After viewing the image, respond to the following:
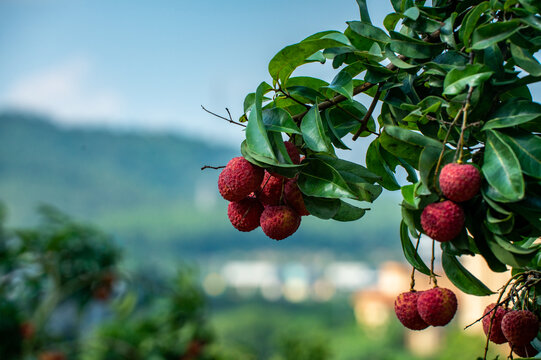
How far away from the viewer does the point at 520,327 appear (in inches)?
23.0

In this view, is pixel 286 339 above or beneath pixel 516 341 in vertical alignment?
beneath

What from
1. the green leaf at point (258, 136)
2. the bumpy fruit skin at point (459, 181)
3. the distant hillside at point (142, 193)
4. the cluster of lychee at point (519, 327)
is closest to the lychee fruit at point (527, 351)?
the cluster of lychee at point (519, 327)

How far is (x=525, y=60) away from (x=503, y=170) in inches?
4.6

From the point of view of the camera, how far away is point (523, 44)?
1.73ft

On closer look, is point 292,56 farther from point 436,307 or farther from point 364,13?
point 436,307

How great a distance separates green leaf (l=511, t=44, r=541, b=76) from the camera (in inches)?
20.4

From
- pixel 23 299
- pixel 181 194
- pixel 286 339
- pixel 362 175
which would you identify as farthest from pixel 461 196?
pixel 181 194

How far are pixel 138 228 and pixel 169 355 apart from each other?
3284cm

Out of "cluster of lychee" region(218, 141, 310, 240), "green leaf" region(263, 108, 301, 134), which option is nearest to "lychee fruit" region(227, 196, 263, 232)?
"cluster of lychee" region(218, 141, 310, 240)

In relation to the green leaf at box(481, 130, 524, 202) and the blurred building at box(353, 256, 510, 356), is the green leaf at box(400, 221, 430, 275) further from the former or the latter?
the blurred building at box(353, 256, 510, 356)

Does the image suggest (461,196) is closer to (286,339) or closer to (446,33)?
(446,33)

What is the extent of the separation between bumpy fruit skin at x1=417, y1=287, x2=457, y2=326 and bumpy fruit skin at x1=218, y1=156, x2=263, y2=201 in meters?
0.22

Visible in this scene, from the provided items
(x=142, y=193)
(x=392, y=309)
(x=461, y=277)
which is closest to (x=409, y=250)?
(x=461, y=277)

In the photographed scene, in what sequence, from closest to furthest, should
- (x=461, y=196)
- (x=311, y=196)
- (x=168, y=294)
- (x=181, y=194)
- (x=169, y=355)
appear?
(x=461, y=196) → (x=311, y=196) → (x=169, y=355) → (x=168, y=294) → (x=181, y=194)
